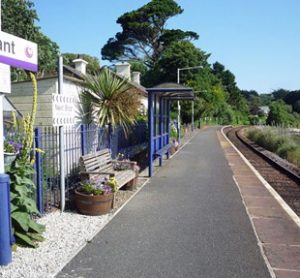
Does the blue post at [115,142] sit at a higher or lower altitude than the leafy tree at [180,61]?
lower

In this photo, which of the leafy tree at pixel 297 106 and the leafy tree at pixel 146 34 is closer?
the leafy tree at pixel 146 34

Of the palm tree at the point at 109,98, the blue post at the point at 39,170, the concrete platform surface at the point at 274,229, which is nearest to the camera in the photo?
the concrete platform surface at the point at 274,229

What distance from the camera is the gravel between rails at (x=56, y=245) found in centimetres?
461

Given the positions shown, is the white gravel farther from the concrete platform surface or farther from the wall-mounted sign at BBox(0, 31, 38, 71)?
the concrete platform surface

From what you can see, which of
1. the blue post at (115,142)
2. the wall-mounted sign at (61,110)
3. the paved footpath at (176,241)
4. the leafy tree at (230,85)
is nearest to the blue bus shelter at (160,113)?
the blue post at (115,142)

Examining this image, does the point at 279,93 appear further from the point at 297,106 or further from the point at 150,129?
the point at 150,129

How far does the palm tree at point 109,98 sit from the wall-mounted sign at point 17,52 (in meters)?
5.81

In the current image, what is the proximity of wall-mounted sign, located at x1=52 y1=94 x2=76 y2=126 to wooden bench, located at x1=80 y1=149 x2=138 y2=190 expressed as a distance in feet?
3.96

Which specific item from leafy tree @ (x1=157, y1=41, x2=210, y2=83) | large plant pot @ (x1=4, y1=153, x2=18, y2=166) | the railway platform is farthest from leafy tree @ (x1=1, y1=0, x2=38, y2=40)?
leafy tree @ (x1=157, y1=41, x2=210, y2=83)

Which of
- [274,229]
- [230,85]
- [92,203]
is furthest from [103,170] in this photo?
[230,85]

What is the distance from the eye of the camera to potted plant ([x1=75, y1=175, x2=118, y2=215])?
7098 mm

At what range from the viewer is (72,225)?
21.2 feet

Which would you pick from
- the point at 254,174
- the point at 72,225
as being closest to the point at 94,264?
the point at 72,225

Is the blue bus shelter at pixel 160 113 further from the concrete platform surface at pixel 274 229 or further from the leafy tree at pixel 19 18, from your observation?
the leafy tree at pixel 19 18
